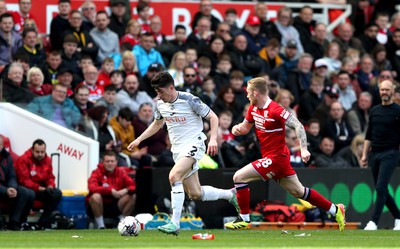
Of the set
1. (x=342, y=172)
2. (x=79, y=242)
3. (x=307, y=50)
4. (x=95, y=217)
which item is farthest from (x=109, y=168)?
(x=307, y=50)

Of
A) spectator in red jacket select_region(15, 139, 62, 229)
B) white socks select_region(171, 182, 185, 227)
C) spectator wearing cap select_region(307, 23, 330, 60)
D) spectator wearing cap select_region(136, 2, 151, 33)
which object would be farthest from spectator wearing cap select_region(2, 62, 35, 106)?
spectator wearing cap select_region(307, 23, 330, 60)

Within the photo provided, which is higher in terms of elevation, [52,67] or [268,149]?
[52,67]

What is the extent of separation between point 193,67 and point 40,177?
533 cm

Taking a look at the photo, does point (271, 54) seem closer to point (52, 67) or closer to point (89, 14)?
point (89, 14)

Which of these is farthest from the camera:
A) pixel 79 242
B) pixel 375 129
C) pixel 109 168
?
pixel 109 168

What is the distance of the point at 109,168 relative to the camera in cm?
2097

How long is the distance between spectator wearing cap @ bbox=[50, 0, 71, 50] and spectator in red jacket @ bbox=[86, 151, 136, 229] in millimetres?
3800

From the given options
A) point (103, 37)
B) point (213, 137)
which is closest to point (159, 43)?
point (103, 37)

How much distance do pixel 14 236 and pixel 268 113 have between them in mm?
3974

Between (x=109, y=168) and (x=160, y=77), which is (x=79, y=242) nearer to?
(x=160, y=77)

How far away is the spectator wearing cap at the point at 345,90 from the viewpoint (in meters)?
26.3

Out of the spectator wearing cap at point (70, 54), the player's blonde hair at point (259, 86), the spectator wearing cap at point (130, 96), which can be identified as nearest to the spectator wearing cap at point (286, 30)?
the spectator wearing cap at point (130, 96)

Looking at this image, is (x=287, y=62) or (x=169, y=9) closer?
(x=287, y=62)

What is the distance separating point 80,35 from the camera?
24.1 m
